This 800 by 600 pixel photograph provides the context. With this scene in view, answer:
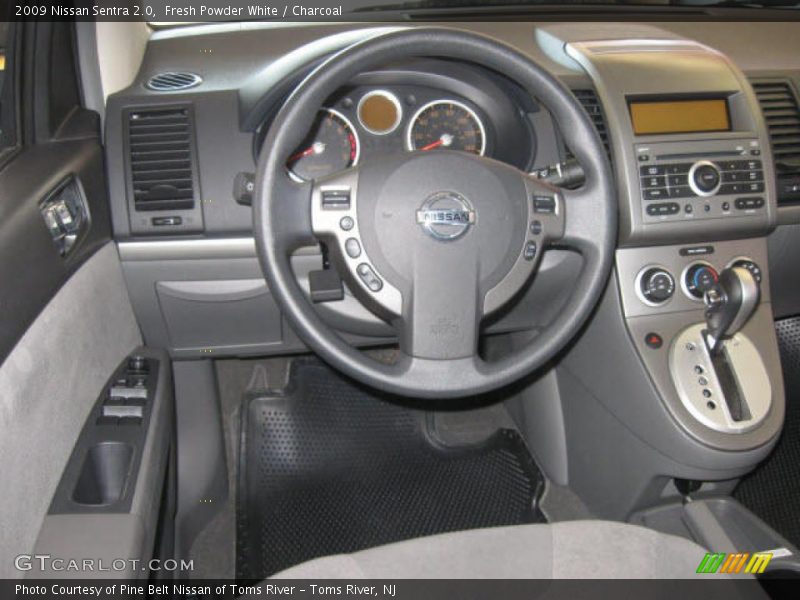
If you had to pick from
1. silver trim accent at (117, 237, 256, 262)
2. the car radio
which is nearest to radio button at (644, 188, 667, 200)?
the car radio

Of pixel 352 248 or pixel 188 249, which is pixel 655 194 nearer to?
pixel 352 248

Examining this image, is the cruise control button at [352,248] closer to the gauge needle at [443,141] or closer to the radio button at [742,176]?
the gauge needle at [443,141]

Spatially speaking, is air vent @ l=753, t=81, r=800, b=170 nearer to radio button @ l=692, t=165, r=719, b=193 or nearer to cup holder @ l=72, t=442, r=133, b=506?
radio button @ l=692, t=165, r=719, b=193

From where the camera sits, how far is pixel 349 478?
1891 millimetres

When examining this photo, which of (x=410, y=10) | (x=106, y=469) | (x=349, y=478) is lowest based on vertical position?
(x=349, y=478)

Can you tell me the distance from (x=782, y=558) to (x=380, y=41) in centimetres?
108

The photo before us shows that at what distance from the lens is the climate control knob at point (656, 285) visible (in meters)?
1.50

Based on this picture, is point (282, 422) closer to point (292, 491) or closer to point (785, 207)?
point (292, 491)

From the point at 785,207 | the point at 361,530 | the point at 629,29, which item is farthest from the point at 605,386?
the point at 629,29

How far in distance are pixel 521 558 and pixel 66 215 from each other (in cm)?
95

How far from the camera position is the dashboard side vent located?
1.60 m

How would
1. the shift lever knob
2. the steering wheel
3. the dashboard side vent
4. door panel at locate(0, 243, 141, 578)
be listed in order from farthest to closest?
the dashboard side vent → the shift lever knob → the steering wheel → door panel at locate(0, 243, 141, 578)

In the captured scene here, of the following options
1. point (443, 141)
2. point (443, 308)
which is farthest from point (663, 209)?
point (443, 308)

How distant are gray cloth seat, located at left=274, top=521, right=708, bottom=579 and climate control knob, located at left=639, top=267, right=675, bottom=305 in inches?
22.6
